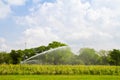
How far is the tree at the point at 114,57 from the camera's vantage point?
135ft

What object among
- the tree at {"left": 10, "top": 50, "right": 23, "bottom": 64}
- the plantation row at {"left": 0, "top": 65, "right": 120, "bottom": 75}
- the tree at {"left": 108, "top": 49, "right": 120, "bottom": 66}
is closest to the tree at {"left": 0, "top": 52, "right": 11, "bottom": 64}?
the tree at {"left": 10, "top": 50, "right": 23, "bottom": 64}

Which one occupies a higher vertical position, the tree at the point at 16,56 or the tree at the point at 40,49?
the tree at the point at 40,49

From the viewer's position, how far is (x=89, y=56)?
40625 mm

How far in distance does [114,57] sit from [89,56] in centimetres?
416

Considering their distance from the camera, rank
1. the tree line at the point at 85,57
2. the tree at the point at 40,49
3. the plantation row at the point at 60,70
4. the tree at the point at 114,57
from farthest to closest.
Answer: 1. the tree at the point at 40,49
2. the tree at the point at 114,57
3. the tree line at the point at 85,57
4. the plantation row at the point at 60,70

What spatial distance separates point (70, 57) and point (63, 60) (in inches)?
48.3

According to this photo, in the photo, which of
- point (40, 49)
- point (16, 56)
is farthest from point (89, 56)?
point (40, 49)

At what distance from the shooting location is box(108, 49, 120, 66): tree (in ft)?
135

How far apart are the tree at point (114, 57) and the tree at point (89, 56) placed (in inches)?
92.3

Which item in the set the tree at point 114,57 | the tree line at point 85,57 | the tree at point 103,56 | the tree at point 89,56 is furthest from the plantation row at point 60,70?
the tree at point 114,57

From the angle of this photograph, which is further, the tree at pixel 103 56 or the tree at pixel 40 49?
the tree at pixel 40 49

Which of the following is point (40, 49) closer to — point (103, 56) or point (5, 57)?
point (5, 57)

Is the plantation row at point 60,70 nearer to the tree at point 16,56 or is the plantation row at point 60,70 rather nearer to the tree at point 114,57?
the tree at point 114,57

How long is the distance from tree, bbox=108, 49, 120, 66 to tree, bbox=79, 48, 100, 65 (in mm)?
2343
